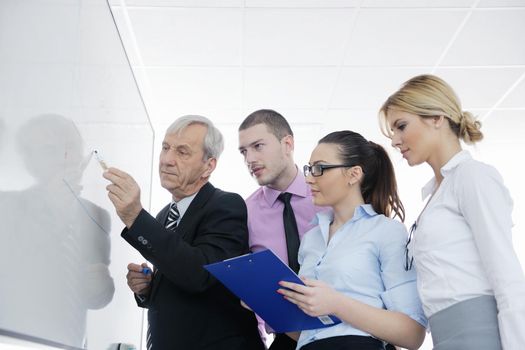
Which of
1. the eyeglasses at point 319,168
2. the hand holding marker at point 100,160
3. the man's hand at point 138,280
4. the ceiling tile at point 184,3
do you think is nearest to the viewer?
the hand holding marker at point 100,160

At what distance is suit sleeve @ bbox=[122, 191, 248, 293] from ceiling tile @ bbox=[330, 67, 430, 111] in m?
2.06

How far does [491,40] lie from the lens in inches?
125

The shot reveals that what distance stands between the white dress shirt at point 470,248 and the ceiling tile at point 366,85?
2.23 m

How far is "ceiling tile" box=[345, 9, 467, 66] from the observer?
294cm

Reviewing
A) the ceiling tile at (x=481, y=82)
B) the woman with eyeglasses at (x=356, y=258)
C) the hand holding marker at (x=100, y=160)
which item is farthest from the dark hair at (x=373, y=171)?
the ceiling tile at (x=481, y=82)

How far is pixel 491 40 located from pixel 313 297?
8.31 feet

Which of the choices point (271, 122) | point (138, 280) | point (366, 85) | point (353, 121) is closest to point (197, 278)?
point (138, 280)

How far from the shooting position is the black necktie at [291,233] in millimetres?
1673

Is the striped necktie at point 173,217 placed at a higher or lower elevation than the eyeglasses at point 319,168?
lower

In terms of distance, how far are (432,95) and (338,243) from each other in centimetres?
45

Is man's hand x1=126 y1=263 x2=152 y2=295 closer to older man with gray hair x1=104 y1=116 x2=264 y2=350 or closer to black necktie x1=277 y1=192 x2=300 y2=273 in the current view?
older man with gray hair x1=104 y1=116 x2=264 y2=350

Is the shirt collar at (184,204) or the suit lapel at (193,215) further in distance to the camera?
the shirt collar at (184,204)

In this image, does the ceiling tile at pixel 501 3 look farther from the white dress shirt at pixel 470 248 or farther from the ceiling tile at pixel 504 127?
the white dress shirt at pixel 470 248

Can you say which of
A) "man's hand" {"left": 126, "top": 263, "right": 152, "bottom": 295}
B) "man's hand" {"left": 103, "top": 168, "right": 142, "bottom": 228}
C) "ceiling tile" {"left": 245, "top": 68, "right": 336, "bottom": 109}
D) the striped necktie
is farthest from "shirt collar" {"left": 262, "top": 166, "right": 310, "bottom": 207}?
"ceiling tile" {"left": 245, "top": 68, "right": 336, "bottom": 109}
